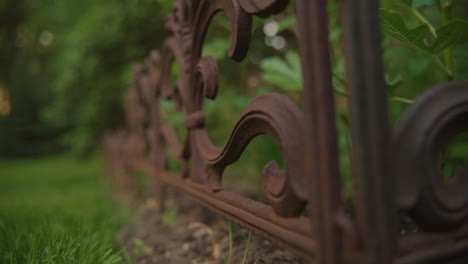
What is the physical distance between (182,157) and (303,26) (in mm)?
1014

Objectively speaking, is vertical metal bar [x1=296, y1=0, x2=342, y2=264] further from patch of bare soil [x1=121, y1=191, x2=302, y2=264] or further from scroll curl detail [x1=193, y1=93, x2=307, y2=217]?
patch of bare soil [x1=121, y1=191, x2=302, y2=264]

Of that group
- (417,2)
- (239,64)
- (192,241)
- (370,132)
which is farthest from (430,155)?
(239,64)

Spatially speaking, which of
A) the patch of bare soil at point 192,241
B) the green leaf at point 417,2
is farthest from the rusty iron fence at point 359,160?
the green leaf at point 417,2

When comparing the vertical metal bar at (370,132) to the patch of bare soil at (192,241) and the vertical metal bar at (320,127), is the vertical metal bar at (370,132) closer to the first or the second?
the vertical metal bar at (320,127)

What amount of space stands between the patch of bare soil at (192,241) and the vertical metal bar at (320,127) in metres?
0.43

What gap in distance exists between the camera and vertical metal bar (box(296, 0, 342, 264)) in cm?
62

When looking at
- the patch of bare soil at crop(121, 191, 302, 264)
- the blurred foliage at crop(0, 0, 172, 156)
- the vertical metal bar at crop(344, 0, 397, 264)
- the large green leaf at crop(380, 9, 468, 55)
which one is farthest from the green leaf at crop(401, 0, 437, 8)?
the blurred foliage at crop(0, 0, 172, 156)

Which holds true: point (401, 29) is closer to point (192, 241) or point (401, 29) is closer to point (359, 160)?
point (359, 160)

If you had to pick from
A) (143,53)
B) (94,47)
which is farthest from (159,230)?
(94,47)

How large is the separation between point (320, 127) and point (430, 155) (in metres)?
0.21

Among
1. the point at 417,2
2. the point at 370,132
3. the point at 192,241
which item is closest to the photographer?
the point at 370,132

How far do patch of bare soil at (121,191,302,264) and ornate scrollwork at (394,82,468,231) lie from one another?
47 cm

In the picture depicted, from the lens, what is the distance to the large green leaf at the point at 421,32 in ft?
2.54

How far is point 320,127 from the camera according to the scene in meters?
0.63
